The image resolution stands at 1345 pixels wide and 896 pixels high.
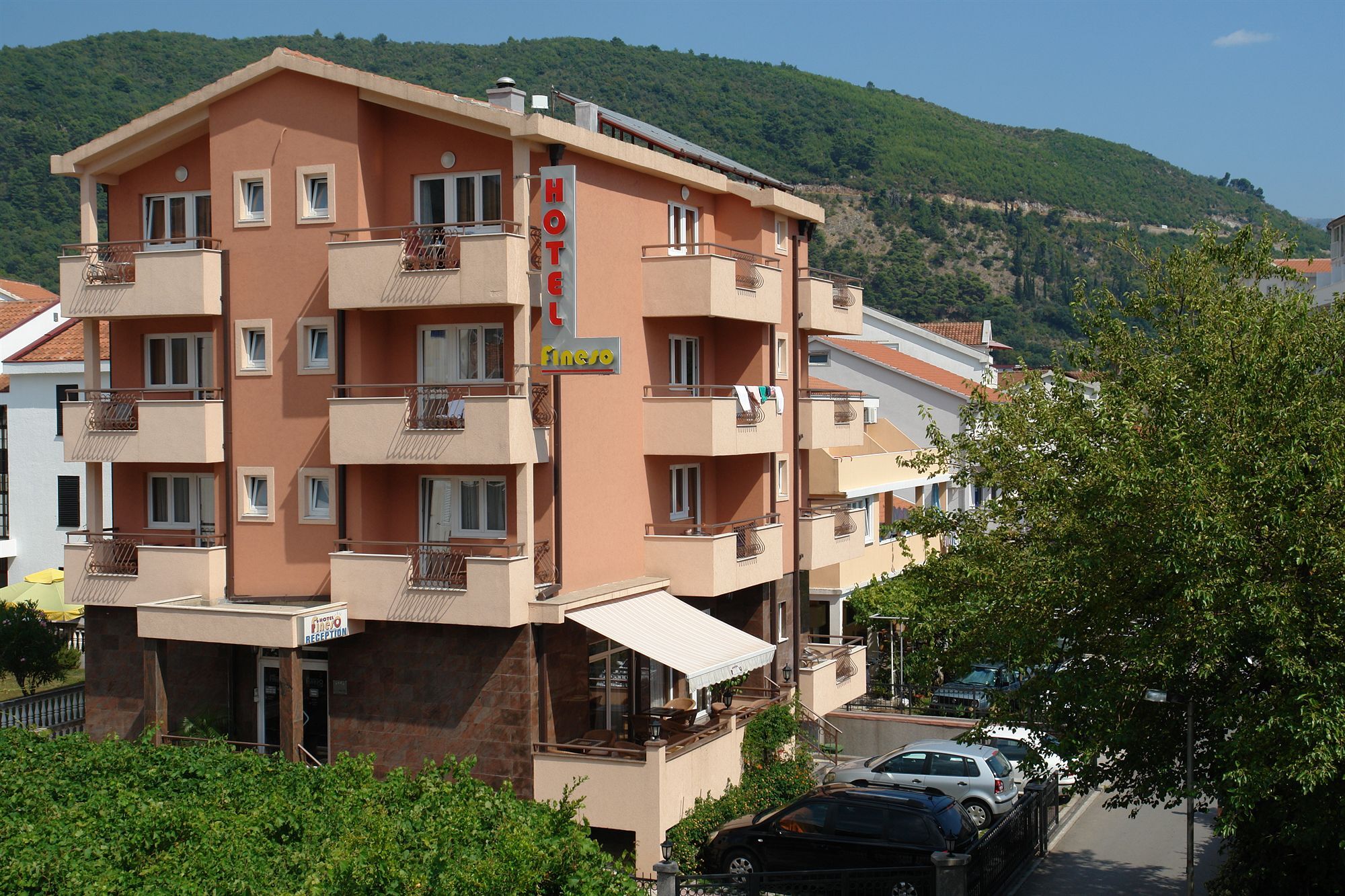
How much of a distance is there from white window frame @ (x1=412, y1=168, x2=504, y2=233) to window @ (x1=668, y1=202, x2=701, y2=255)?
508 cm

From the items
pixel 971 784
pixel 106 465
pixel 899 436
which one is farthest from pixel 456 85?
pixel 971 784

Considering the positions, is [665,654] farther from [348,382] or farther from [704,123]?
[704,123]

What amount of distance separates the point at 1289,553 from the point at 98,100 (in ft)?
401

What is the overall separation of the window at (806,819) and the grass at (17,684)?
21.7 meters

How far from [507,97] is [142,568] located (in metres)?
12.6

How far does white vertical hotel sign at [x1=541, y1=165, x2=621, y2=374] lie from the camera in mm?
24859

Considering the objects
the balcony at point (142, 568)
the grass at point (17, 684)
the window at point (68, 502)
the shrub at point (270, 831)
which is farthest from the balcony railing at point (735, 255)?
the window at point (68, 502)

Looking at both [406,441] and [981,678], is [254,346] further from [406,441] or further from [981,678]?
[981,678]

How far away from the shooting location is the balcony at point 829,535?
34.9 metres

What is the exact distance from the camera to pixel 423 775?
23.0 m

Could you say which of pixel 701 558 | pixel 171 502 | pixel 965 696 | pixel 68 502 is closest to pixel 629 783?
pixel 701 558

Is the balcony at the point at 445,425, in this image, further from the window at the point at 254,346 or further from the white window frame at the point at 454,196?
the white window frame at the point at 454,196

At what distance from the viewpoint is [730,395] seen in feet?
104

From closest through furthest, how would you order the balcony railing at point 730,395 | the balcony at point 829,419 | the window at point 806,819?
1. the window at point 806,819
2. the balcony railing at point 730,395
3. the balcony at point 829,419
